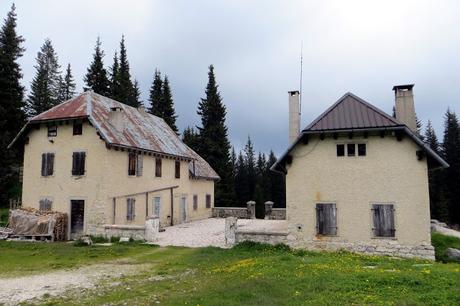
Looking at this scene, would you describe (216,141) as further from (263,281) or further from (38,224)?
(263,281)

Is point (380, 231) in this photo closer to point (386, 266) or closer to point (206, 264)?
point (386, 266)

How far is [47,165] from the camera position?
24750 millimetres

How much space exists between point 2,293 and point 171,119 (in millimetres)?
43565

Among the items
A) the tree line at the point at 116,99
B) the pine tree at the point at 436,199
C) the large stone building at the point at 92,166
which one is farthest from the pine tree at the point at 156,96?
the pine tree at the point at 436,199

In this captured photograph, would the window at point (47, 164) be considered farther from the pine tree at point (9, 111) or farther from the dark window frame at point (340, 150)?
the dark window frame at point (340, 150)

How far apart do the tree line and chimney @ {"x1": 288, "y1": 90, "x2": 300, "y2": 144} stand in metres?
27.9

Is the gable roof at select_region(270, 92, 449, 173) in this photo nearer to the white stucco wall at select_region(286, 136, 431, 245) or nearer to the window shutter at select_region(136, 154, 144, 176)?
the white stucco wall at select_region(286, 136, 431, 245)

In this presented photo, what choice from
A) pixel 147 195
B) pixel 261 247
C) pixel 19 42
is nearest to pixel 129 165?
pixel 147 195

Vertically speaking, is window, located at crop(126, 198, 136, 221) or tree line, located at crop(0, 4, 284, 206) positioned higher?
tree line, located at crop(0, 4, 284, 206)

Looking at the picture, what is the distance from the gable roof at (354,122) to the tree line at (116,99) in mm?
29660

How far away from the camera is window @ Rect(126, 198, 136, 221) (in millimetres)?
24906

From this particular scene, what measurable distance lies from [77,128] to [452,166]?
5085cm

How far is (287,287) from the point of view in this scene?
9.70 meters

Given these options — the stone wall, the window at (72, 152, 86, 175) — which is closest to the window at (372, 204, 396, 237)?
the stone wall
